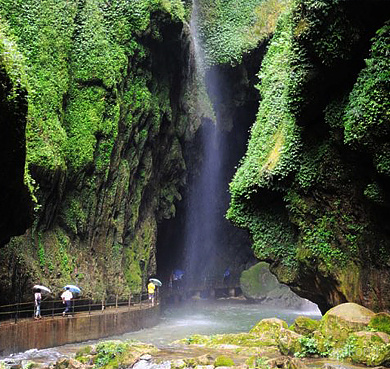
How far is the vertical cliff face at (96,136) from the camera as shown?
21062 millimetres

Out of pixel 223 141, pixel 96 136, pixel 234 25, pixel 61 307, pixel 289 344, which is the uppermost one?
pixel 234 25

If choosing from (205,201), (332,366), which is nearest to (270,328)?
(332,366)

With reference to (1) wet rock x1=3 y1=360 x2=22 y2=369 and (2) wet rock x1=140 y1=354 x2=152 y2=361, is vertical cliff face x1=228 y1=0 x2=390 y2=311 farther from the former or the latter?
(1) wet rock x1=3 y1=360 x2=22 y2=369

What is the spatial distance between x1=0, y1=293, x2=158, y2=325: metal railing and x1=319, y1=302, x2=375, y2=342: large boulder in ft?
30.8

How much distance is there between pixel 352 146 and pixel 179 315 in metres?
21.6

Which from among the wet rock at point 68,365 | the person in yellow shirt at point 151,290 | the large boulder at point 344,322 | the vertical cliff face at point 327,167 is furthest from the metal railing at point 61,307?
the large boulder at point 344,322

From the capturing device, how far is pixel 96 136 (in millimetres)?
24766

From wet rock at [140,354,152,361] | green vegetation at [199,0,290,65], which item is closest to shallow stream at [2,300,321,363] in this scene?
wet rock at [140,354,152,361]

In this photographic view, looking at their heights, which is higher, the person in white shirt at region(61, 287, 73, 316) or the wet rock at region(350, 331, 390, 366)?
the person in white shirt at region(61, 287, 73, 316)

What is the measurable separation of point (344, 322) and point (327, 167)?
5.29 m

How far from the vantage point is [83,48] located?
2527cm

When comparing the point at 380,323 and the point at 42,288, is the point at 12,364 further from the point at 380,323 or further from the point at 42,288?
the point at 380,323

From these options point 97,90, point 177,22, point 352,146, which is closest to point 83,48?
point 97,90

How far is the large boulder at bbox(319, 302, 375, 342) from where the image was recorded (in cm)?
1380
